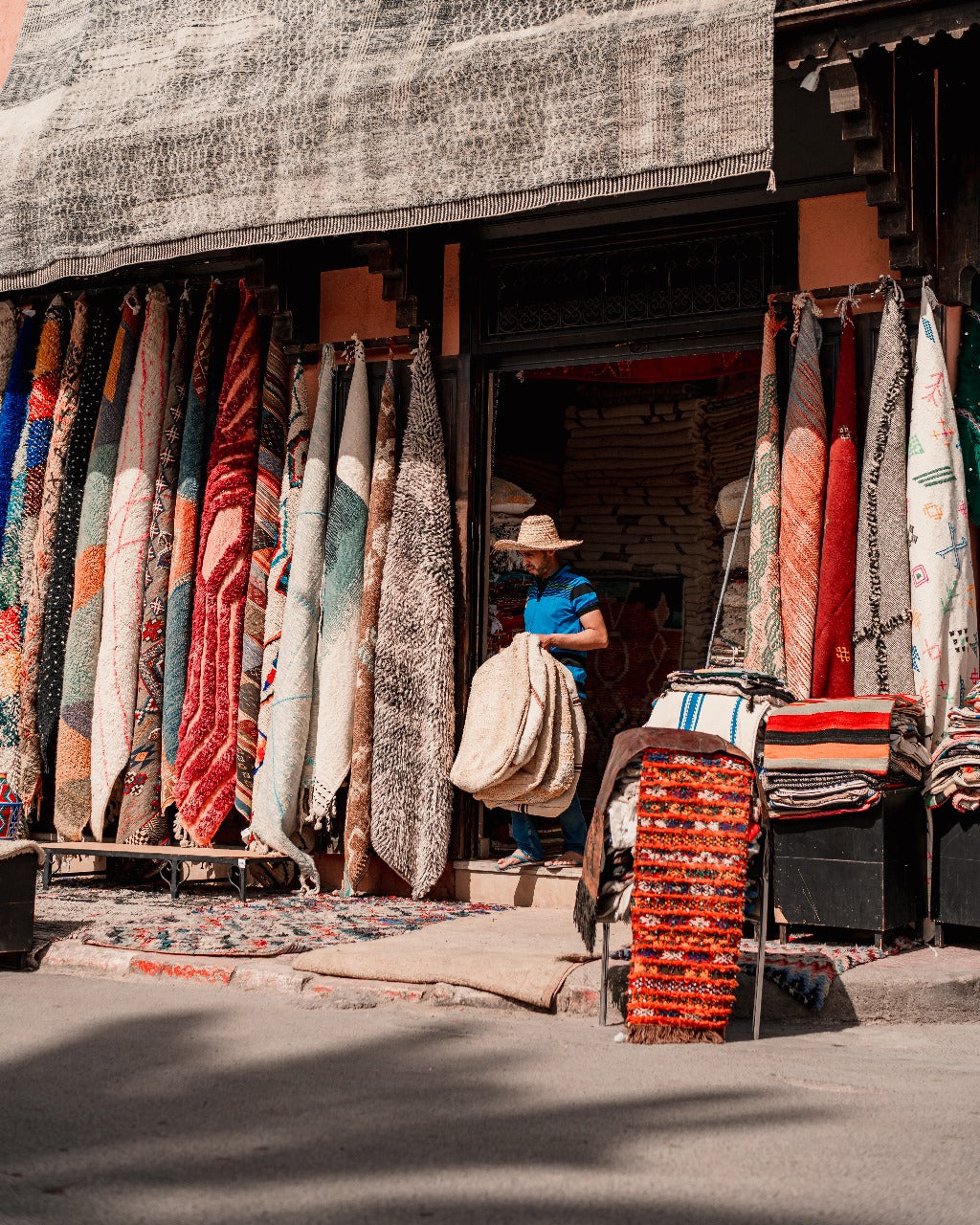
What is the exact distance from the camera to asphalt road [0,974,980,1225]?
10.6ft

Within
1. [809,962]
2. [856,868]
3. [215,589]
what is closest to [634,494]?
[215,589]

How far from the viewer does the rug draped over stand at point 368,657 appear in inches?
308

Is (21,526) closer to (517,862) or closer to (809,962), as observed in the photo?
(517,862)

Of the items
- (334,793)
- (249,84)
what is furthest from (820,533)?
(249,84)

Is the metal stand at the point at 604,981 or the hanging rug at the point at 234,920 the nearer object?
the metal stand at the point at 604,981

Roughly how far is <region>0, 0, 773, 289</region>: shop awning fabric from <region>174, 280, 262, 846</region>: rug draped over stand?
4.03 feet

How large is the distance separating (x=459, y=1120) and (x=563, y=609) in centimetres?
434

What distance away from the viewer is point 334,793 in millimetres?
7871

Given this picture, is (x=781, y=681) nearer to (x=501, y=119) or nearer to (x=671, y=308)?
(x=671, y=308)

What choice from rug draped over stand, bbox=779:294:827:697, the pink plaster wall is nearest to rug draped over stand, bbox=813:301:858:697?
rug draped over stand, bbox=779:294:827:697

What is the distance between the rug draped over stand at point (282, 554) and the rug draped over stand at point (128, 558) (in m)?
0.84

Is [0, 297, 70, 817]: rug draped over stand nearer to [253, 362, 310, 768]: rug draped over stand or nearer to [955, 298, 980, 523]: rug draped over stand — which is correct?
[253, 362, 310, 768]: rug draped over stand

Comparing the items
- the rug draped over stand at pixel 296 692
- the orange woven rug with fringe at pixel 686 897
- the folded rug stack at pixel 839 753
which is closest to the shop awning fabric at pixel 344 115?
the rug draped over stand at pixel 296 692

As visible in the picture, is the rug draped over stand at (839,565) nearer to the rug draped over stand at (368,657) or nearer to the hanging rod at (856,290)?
the hanging rod at (856,290)
